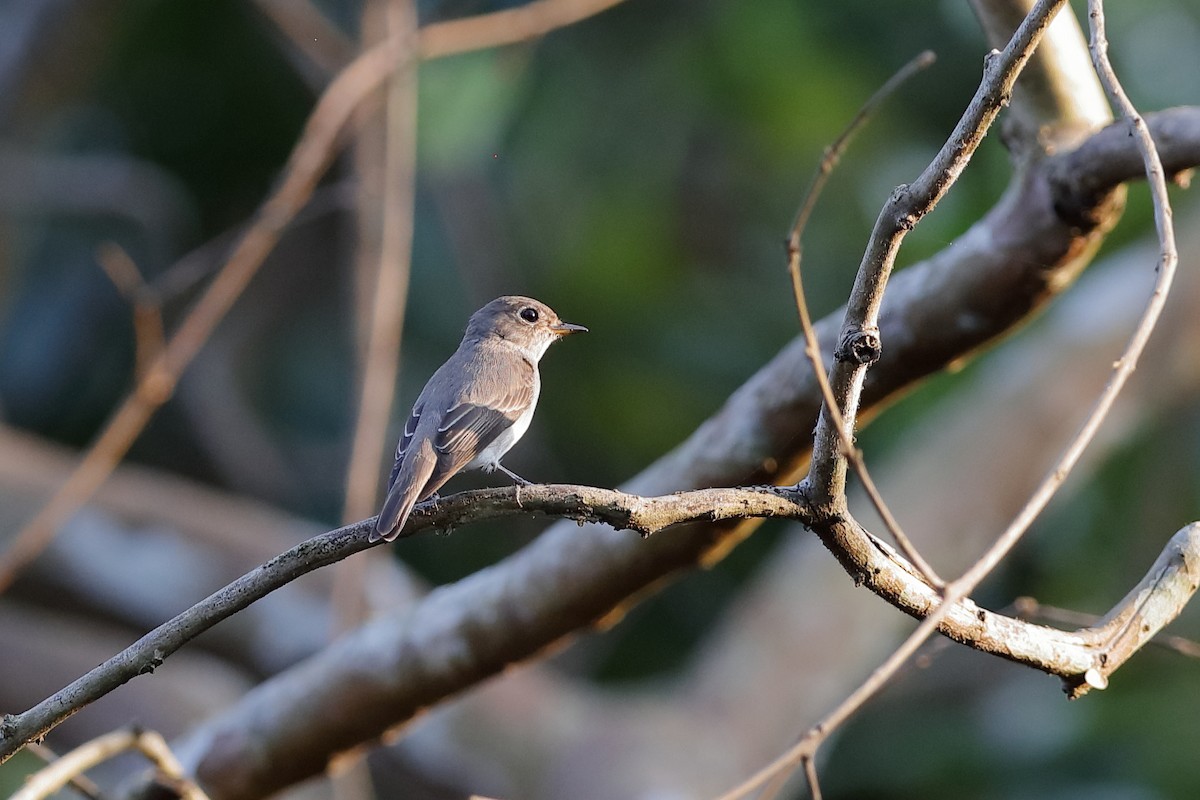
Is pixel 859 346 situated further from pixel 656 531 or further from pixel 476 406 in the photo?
pixel 476 406

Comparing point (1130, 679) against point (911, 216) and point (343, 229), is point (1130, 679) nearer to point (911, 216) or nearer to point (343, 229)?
point (343, 229)

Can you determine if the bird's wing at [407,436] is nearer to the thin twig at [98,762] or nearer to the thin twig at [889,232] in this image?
the thin twig at [98,762]

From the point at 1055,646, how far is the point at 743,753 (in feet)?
13.3

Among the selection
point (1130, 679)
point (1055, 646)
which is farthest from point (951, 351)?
point (1130, 679)

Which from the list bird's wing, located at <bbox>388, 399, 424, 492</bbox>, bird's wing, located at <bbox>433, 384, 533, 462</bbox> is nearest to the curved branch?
bird's wing, located at <bbox>433, 384, 533, 462</bbox>

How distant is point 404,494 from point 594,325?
18.6ft

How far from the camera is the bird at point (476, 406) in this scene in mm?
2340

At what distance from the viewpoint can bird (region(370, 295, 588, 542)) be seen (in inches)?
92.1

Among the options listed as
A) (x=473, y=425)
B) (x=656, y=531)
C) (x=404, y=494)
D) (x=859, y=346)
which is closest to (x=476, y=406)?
(x=473, y=425)

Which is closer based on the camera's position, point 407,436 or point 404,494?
point 404,494

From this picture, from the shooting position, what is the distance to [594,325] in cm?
780

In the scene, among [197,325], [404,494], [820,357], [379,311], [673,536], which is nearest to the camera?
[820,357]

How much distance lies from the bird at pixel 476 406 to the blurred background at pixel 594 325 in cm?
297

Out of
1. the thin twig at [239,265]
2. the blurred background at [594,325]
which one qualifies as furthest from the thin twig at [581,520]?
→ the blurred background at [594,325]
